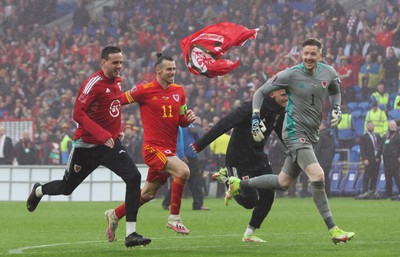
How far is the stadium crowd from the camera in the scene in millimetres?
29859

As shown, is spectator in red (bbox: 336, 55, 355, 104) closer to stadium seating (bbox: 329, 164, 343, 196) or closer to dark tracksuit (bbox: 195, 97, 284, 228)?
stadium seating (bbox: 329, 164, 343, 196)

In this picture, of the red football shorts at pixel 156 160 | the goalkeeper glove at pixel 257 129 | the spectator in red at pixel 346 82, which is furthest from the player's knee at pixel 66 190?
the spectator in red at pixel 346 82

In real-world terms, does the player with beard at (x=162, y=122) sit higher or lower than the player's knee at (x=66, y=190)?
higher

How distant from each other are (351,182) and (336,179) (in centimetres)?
46

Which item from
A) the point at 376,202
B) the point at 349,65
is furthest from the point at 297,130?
the point at 349,65

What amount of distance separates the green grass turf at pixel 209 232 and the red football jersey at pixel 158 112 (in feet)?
4.32

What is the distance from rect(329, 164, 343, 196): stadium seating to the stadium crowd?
718 millimetres

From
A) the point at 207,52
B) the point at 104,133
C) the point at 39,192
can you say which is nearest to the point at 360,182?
the point at 207,52

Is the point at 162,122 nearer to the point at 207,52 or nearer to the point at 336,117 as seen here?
the point at 207,52

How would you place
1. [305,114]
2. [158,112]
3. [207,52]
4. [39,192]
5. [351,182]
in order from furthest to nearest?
[351,182] → [207,52] → [158,112] → [39,192] → [305,114]

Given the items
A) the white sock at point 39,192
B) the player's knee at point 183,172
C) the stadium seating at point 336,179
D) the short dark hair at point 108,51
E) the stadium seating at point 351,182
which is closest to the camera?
the short dark hair at point 108,51

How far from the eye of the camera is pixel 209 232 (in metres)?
14.9

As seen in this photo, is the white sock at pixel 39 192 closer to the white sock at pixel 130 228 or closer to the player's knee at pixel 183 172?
the player's knee at pixel 183 172

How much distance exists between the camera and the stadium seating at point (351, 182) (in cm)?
2869
